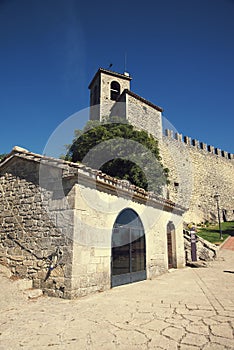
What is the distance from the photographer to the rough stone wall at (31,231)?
547 centimetres

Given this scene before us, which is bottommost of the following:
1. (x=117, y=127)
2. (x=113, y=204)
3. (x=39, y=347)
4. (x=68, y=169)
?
(x=39, y=347)

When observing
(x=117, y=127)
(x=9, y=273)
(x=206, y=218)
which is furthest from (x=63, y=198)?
(x=206, y=218)

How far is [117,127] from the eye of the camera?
58.8ft

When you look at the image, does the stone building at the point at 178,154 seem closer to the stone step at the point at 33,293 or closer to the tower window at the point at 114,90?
the tower window at the point at 114,90

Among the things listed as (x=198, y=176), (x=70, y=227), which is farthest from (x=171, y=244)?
(x=198, y=176)

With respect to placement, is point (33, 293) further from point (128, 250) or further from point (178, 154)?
→ point (178, 154)

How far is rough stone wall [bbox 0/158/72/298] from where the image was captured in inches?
215

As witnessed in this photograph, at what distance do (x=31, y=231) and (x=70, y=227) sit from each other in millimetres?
1445

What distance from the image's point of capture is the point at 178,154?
29.2 m

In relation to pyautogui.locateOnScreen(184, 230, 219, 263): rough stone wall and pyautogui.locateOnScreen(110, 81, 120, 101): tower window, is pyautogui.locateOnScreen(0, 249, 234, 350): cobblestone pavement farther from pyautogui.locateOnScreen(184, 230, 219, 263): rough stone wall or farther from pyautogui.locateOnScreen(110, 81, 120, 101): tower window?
pyautogui.locateOnScreen(110, 81, 120, 101): tower window

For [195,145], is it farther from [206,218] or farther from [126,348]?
[126,348]

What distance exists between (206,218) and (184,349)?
94.4 ft

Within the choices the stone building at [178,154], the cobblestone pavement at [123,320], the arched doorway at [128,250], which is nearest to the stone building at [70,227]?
the arched doorway at [128,250]

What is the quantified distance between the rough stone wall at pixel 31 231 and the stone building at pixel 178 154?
1813cm
